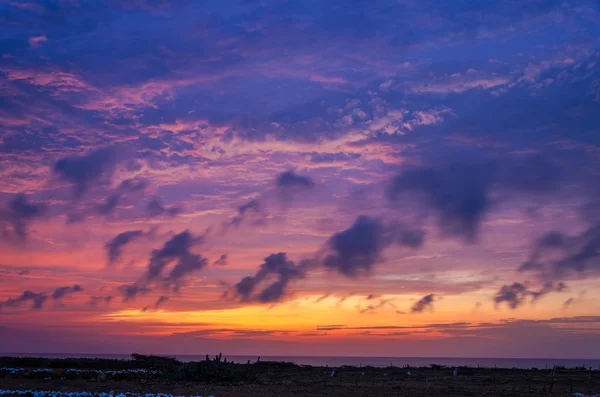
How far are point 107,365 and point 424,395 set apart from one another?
46.2 metres

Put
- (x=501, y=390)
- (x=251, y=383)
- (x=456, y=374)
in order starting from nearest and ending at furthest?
(x=501, y=390) < (x=251, y=383) < (x=456, y=374)

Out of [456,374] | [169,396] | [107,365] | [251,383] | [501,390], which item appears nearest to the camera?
[169,396]

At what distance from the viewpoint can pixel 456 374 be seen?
6962 centimetres

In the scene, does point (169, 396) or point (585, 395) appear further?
point (585, 395)

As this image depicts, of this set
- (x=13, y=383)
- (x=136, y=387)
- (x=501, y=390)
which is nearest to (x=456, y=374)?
(x=501, y=390)

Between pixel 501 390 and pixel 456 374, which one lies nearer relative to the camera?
pixel 501 390

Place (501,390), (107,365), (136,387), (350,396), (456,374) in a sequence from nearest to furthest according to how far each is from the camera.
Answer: (350,396), (136,387), (501,390), (456,374), (107,365)

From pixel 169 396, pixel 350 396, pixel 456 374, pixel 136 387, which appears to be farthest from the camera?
pixel 456 374

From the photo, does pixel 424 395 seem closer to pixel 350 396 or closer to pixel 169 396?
pixel 350 396

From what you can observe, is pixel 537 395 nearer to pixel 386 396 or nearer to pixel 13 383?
pixel 386 396

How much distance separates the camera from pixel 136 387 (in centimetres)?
4444

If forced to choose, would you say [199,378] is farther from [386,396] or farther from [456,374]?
[456,374]

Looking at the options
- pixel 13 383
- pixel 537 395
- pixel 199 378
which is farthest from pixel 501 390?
pixel 13 383

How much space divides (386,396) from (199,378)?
63.8 feet
